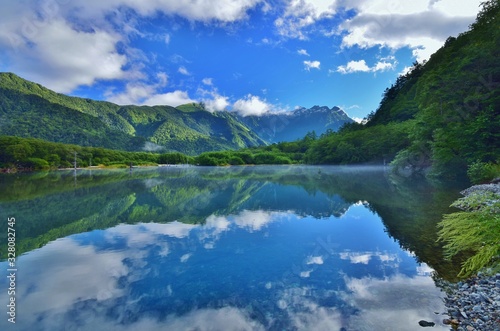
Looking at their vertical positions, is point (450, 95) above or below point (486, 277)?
above

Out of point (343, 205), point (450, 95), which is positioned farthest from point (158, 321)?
point (450, 95)

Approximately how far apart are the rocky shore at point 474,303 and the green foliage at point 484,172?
18.1 meters

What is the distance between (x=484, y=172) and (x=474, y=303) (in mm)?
20919

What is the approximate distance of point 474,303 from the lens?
5.66m

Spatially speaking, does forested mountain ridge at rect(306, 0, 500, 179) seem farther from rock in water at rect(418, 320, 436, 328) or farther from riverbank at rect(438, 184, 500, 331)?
rock in water at rect(418, 320, 436, 328)

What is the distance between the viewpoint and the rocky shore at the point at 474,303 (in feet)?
16.3

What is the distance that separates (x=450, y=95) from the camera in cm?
2733

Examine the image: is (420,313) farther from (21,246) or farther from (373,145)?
(373,145)

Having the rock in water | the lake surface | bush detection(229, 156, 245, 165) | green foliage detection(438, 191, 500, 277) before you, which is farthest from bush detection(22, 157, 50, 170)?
the rock in water

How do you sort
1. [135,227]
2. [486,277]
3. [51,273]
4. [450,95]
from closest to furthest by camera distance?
[486,277] < [51,273] < [135,227] < [450,95]

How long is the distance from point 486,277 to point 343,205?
44.4ft

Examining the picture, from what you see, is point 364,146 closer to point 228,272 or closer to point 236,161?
point 236,161

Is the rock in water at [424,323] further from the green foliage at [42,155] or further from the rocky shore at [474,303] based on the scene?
the green foliage at [42,155]

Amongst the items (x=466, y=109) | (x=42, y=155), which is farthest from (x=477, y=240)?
(x=42, y=155)
